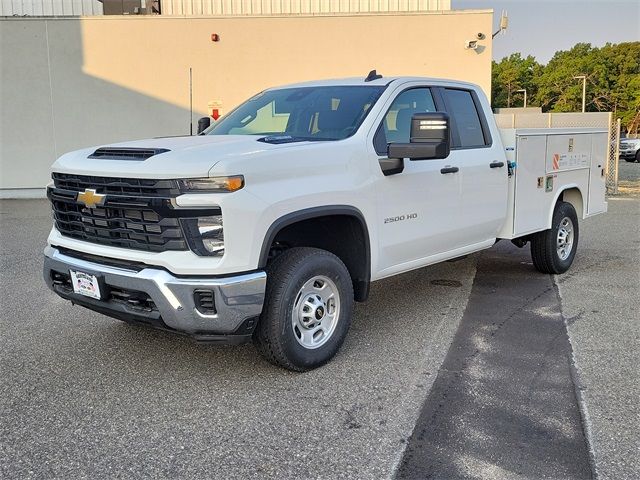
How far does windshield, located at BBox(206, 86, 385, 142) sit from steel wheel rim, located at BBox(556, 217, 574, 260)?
3300 mm

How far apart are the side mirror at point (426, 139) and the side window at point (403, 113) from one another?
222 mm

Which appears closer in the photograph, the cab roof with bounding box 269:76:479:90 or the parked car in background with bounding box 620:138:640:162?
the cab roof with bounding box 269:76:479:90

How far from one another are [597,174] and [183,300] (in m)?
5.96

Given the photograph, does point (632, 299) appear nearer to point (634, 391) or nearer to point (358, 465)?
point (634, 391)

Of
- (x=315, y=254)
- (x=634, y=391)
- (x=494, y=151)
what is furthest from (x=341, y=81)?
(x=634, y=391)

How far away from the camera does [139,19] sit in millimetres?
14875

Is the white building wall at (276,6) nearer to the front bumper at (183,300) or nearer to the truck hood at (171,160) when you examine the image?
the truck hood at (171,160)

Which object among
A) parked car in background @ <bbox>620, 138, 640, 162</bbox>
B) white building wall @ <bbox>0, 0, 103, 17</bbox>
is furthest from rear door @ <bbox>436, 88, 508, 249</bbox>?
parked car in background @ <bbox>620, 138, 640, 162</bbox>

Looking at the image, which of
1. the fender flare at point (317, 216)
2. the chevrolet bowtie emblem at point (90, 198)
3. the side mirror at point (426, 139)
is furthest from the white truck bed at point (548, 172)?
the chevrolet bowtie emblem at point (90, 198)

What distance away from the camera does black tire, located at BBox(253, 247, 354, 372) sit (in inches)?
156

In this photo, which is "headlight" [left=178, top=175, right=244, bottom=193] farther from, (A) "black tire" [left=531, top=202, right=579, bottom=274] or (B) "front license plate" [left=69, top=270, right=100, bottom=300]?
(A) "black tire" [left=531, top=202, right=579, bottom=274]

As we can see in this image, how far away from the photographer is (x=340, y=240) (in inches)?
184

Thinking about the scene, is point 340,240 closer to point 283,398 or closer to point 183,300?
point 283,398

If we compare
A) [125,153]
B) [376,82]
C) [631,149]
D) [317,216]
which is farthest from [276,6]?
[631,149]
